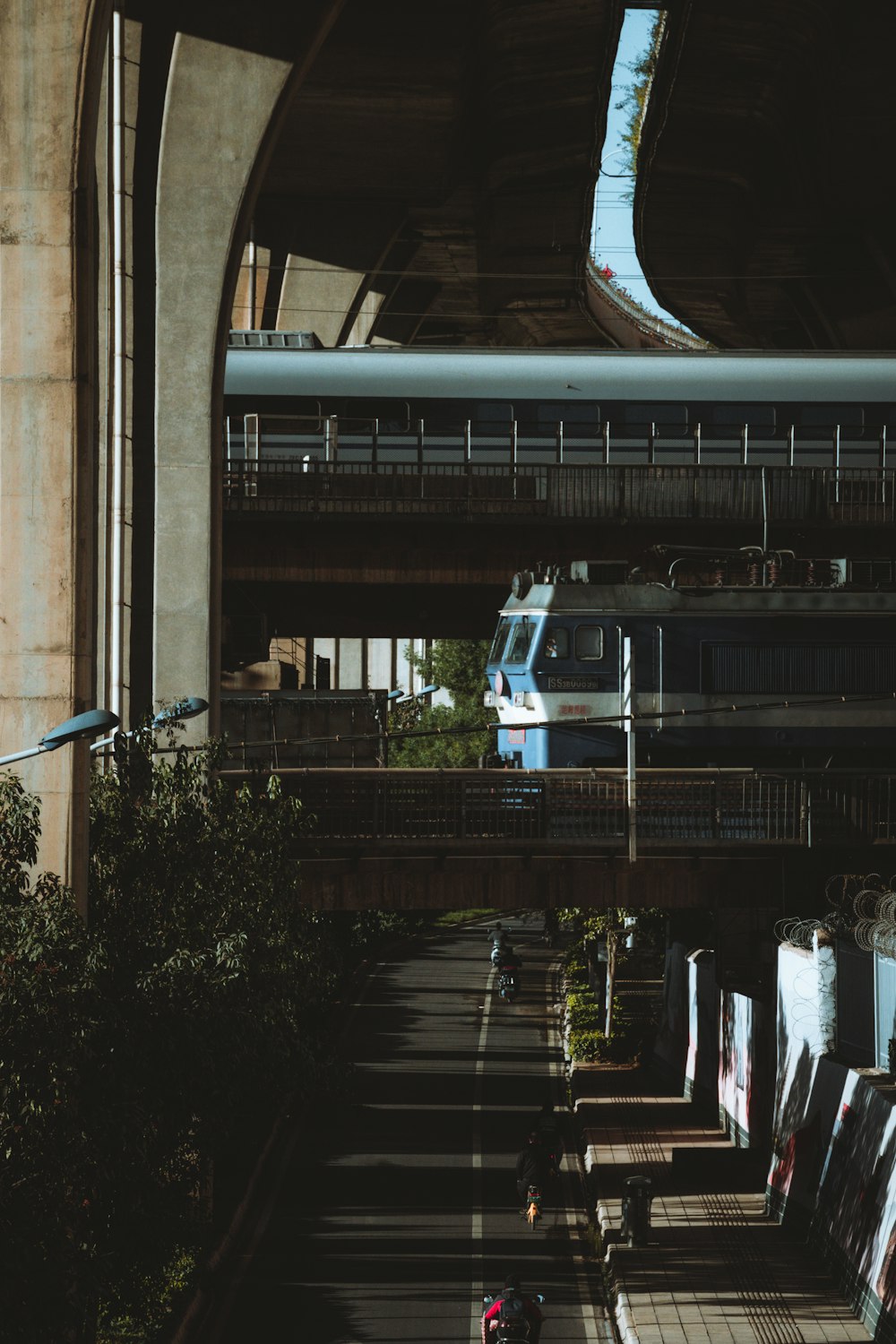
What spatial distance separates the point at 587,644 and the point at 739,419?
1421 cm

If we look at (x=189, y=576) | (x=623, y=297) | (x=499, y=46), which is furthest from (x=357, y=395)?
(x=623, y=297)

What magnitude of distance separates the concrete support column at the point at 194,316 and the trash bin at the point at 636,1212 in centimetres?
1034

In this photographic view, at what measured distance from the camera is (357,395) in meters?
41.3

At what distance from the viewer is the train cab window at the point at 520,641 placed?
3127 centimetres

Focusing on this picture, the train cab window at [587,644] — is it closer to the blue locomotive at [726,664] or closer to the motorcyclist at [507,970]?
the blue locomotive at [726,664]

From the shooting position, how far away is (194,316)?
2631 cm

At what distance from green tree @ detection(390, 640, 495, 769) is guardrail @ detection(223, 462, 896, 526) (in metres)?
33.6

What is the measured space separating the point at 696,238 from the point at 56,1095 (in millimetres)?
59663

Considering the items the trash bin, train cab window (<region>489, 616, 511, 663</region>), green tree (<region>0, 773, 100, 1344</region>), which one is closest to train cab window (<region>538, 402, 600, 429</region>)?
train cab window (<region>489, 616, 511, 663</region>)

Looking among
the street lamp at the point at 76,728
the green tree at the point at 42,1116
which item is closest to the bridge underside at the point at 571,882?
the street lamp at the point at 76,728

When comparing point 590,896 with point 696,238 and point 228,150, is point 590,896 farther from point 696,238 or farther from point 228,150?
point 696,238

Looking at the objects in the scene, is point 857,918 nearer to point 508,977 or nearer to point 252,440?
point 252,440

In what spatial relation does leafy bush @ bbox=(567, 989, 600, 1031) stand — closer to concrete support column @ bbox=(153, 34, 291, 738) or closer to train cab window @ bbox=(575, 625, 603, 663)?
train cab window @ bbox=(575, 625, 603, 663)

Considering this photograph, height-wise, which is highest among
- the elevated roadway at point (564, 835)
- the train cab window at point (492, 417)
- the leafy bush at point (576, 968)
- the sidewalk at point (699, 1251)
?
the train cab window at point (492, 417)
